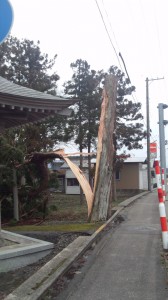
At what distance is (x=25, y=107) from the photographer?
7961 mm

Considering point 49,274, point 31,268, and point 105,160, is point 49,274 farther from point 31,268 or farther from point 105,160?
point 105,160

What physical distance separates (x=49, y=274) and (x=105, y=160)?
7.44m

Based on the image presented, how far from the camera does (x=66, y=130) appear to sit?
25984 millimetres

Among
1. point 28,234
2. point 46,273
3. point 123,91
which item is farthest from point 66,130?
point 46,273

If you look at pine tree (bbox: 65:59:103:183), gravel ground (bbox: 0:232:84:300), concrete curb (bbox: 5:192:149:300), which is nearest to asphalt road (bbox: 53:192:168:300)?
concrete curb (bbox: 5:192:149:300)

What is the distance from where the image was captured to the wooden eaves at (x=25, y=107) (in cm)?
756

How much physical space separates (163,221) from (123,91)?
21.9m

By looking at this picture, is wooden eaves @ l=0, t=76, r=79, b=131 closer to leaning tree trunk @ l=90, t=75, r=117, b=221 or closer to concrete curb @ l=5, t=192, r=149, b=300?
concrete curb @ l=5, t=192, r=149, b=300

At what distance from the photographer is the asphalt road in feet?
16.8

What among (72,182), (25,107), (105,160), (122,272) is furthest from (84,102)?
(122,272)

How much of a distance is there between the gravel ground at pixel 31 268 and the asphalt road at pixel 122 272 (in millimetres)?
779

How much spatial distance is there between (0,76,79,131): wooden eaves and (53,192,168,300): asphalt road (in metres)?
3.15

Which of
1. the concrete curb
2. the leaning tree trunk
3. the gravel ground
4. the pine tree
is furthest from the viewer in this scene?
the pine tree

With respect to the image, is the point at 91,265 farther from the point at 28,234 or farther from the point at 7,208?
the point at 7,208
